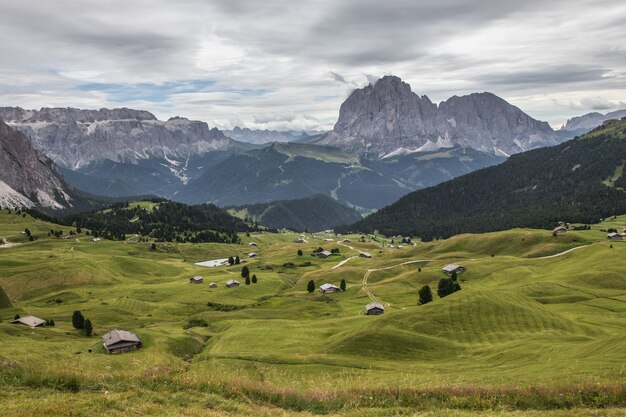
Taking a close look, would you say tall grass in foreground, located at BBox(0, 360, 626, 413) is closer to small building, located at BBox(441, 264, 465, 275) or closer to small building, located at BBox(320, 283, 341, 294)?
small building, located at BBox(320, 283, 341, 294)

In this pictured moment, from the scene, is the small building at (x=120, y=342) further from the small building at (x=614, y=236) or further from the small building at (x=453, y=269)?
the small building at (x=614, y=236)

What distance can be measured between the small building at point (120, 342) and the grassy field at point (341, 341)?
209 centimetres

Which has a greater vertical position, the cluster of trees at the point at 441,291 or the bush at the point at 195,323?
the cluster of trees at the point at 441,291

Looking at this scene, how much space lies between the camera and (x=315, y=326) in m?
93.1

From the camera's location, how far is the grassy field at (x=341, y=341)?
28.9m

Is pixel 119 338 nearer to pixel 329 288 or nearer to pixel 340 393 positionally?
pixel 340 393

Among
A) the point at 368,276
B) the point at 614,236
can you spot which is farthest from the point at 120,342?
the point at 614,236

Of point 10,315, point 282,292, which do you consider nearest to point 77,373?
point 10,315

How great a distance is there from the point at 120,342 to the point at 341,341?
39.1m

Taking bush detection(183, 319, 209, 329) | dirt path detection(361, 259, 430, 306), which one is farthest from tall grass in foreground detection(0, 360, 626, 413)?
dirt path detection(361, 259, 430, 306)

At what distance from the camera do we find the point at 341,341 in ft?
235

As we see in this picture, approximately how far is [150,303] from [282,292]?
1646 inches

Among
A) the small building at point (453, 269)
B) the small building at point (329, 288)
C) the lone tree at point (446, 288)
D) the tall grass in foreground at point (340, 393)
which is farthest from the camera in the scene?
the small building at point (453, 269)

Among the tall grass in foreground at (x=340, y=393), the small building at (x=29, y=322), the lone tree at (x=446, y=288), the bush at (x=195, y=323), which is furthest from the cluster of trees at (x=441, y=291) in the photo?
the small building at (x=29, y=322)
